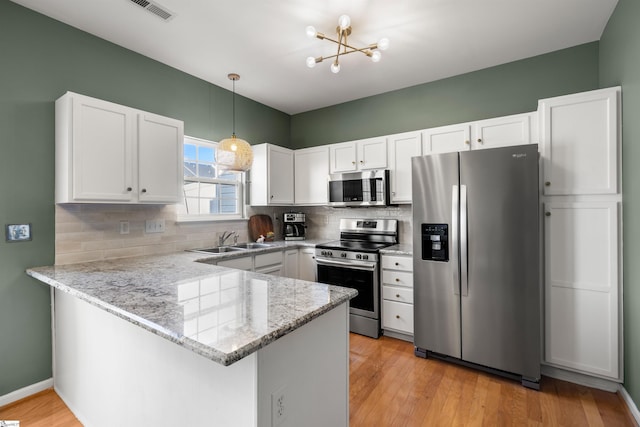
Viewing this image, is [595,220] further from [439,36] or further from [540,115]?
[439,36]

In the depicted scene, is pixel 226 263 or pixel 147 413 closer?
pixel 147 413

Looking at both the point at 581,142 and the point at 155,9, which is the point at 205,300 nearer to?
the point at 155,9

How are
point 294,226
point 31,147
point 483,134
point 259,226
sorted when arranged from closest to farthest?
point 31,147, point 483,134, point 259,226, point 294,226

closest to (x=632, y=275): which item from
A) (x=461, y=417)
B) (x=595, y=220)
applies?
(x=595, y=220)

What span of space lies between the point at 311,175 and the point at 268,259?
4.32 ft

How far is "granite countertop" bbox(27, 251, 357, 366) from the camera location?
1004 mm

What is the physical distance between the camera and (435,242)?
266cm

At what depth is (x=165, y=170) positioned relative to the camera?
2670 millimetres

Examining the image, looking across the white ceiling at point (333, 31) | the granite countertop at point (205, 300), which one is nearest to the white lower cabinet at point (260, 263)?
the granite countertop at point (205, 300)

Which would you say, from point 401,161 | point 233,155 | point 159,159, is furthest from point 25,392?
point 401,161

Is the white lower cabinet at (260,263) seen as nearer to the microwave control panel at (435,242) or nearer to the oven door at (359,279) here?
the oven door at (359,279)

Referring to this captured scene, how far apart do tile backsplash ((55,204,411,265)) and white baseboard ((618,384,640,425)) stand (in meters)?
2.07

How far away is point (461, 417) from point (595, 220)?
1684 millimetres

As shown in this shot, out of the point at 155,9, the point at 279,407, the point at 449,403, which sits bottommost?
the point at 449,403
